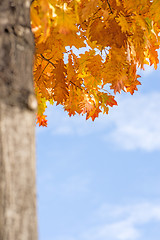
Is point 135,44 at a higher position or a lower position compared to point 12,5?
higher

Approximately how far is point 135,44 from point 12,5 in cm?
229

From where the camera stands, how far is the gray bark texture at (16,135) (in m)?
2.15

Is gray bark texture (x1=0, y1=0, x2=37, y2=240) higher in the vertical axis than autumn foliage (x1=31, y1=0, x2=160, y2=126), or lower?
lower

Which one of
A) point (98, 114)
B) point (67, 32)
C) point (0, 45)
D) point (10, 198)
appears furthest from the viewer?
point (98, 114)

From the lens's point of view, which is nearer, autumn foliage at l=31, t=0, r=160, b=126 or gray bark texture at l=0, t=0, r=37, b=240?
gray bark texture at l=0, t=0, r=37, b=240

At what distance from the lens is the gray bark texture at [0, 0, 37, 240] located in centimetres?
215

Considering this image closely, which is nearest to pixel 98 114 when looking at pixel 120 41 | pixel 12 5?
pixel 120 41

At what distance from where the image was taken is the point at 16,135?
2.24m

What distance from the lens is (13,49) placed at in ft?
7.84

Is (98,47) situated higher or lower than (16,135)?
higher

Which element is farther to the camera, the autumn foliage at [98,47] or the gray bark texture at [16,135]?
the autumn foliage at [98,47]

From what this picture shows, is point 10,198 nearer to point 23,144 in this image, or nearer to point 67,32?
point 23,144

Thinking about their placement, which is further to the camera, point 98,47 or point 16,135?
point 98,47

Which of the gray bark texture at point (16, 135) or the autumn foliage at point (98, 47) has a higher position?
the autumn foliage at point (98, 47)
